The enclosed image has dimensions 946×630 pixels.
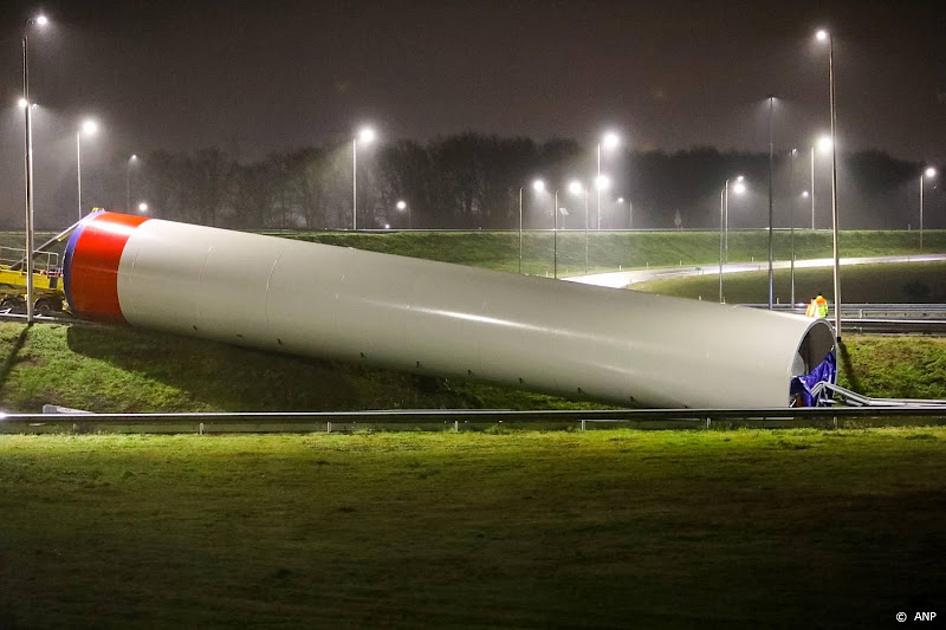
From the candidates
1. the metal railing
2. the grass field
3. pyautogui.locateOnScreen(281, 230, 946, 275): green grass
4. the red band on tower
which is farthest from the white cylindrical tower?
pyautogui.locateOnScreen(281, 230, 946, 275): green grass

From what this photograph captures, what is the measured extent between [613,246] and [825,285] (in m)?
18.1

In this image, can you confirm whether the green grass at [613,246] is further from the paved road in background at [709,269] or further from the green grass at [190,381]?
the green grass at [190,381]

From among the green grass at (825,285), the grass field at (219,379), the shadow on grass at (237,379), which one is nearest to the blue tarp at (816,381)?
the grass field at (219,379)

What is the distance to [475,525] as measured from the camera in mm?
11758

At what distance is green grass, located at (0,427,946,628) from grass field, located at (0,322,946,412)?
18.4ft

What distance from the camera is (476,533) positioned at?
446 inches

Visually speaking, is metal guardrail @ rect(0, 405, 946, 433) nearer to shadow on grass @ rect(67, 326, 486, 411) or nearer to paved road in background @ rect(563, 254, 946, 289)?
shadow on grass @ rect(67, 326, 486, 411)

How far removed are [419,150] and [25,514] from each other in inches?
3607

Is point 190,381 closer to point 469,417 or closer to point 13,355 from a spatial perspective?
point 13,355

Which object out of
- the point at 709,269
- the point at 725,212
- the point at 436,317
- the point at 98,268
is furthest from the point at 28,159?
the point at 709,269

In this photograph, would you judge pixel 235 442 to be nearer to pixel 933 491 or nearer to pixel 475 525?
pixel 475 525

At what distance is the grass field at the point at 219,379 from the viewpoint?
2381cm

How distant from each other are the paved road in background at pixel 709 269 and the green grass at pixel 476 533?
43.0m

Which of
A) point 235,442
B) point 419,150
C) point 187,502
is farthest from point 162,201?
point 187,502
